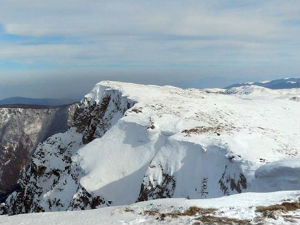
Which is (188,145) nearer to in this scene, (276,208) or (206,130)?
(206,130)

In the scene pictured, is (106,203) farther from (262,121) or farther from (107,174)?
(262,121)

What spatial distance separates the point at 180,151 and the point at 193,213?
19.2m

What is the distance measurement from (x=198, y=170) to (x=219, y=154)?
2514 mm

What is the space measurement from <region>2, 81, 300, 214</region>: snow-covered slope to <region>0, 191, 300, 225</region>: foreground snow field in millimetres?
7911

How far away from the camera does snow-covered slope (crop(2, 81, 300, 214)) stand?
30.4 metres

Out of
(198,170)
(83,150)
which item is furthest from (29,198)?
(198,170)

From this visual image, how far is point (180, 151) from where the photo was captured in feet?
121

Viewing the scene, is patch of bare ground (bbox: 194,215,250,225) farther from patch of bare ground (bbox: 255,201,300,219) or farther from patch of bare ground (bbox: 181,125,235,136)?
patch of bare ground (bbox: 181,125,235,136)

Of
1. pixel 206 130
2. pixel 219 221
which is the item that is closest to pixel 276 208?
pixel 219 221

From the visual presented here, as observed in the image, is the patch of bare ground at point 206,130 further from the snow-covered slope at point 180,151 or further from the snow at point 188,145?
the snow at point 188,145

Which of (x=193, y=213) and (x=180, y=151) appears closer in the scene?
(x=193, y=213)

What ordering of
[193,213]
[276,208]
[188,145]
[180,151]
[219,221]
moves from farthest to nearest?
[180,151]
[188,145]
[193,213]
[276,208]
[219,221]

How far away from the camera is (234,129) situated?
39094 millimetres

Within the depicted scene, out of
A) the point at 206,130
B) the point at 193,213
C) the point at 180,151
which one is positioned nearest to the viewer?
the point at 193,213
